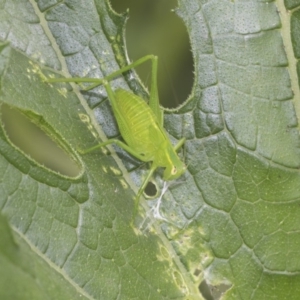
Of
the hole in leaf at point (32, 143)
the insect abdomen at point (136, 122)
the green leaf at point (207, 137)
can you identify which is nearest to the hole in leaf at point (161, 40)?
the insect abdomen at point (136, 122)

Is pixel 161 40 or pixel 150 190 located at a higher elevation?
pixel 161 40

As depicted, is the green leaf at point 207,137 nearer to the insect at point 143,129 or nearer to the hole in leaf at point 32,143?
the insect at point 143,129

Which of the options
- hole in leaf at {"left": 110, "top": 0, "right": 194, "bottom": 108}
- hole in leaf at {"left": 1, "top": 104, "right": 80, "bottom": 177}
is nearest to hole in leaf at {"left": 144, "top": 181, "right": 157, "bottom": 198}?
hole in leaf at {"left": 110, "top": 0, "right": 194, "bottom": 108}

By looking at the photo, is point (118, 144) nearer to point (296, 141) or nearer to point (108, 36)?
point (108, 36)

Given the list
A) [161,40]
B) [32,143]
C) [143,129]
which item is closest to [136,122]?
[143,129]

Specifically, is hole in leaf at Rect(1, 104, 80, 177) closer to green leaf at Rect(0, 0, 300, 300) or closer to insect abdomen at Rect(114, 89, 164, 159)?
insect abdomen at Rect(114, 89, 164, 159)

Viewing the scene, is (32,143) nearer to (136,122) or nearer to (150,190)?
(136,122)

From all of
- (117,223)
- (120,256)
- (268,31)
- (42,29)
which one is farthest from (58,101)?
(268,31)
